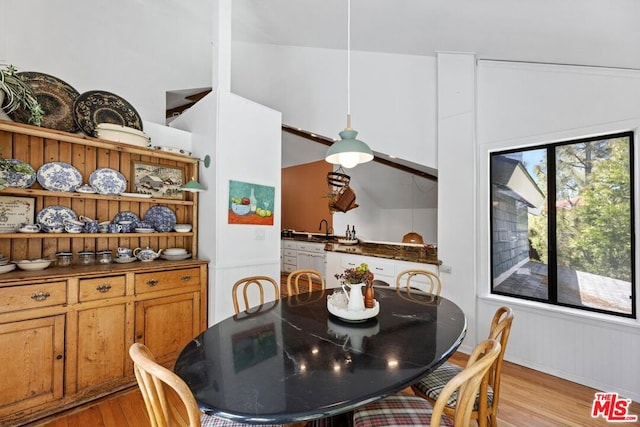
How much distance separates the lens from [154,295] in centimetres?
238

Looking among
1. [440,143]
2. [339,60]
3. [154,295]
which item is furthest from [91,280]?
[339,60]

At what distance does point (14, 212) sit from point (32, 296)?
0.75m

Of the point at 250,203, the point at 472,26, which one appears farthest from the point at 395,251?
the point at 472,26

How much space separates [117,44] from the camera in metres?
3.59

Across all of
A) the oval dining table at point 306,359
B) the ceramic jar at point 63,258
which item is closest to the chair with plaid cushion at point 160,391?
the oval dining table at point 306,359

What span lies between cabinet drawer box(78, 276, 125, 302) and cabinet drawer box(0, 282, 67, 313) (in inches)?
4.0

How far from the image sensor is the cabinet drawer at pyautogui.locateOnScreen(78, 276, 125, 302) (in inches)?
80.8

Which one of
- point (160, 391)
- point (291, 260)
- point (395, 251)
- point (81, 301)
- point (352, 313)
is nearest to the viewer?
point (160, 391)

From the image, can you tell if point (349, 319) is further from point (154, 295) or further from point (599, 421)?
point (599, 421)

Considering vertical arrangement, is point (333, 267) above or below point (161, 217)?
below

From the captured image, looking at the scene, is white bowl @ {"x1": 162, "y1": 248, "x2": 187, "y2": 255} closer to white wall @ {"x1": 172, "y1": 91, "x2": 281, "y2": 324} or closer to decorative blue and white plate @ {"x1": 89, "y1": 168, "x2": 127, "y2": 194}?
white wall @ {"x1": 172, "y1": 91, "x2": 281, "y2": 324}

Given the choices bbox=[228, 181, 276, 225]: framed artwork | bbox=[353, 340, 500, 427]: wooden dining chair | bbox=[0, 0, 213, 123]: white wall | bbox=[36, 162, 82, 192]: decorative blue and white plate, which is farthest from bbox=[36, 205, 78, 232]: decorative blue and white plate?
bbox=[353, 340, 500, 427]: wooden dining chair

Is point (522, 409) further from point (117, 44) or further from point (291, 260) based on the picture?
point (117, 44)

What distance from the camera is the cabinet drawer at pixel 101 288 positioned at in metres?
2.05
